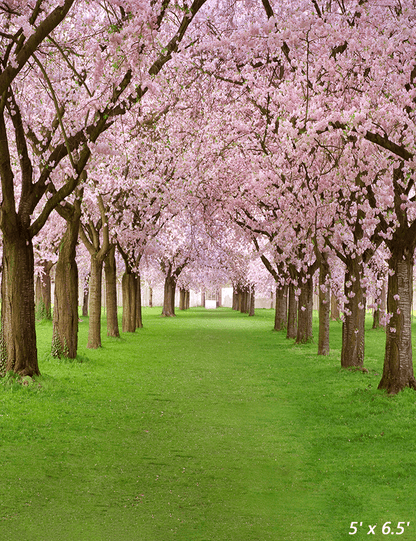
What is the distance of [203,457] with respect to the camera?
9.15 m

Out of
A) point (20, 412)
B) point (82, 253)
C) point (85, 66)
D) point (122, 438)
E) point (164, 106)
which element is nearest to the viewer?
point (122, 438)

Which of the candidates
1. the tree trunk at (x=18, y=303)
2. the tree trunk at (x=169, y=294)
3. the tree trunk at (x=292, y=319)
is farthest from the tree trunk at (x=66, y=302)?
the tree trunk at (x=169, y=294)

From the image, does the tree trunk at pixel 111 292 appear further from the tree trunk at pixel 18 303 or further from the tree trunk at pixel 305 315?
the tree trunk at pixel 18 303

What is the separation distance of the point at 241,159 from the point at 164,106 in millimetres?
5278

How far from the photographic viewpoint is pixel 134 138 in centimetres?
1992

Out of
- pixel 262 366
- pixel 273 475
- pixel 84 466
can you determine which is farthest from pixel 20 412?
pixel 262 366

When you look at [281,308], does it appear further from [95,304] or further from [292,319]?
[95,304]

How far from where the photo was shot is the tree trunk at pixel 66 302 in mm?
19891

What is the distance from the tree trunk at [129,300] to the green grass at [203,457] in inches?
612

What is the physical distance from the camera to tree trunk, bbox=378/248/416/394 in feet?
44.4

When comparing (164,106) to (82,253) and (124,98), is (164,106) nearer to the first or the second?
(124,98)

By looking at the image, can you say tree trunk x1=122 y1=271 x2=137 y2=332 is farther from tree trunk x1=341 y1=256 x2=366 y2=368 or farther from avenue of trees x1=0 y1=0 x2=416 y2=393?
tree trunk x1=341 y1=256 x2=366 y2=368

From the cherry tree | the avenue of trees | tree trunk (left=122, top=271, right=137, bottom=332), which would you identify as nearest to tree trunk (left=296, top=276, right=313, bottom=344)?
the avenue of trees

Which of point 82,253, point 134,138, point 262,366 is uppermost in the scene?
point 134,138
